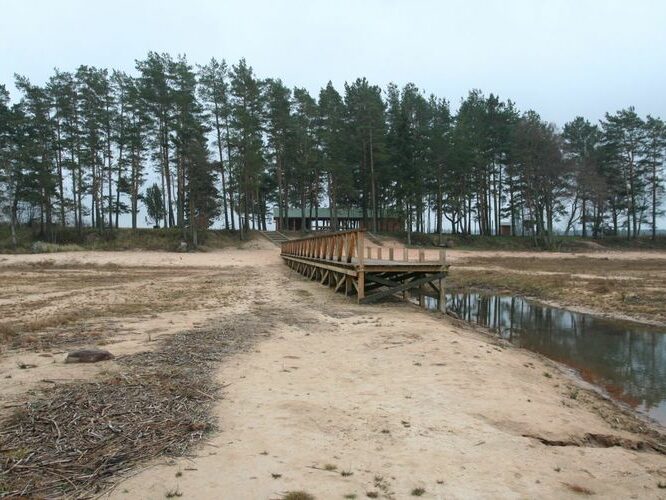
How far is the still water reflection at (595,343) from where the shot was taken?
834 centimetres

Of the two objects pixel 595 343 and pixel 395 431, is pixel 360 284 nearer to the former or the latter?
pixel 595 343

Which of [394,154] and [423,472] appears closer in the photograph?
[423,472]

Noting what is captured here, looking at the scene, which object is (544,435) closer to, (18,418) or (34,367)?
(18,418)

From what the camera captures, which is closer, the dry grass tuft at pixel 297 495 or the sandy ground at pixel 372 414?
the dry grass tuft at pixel 297 495

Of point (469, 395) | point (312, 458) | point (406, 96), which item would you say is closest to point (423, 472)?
point (312, 458)

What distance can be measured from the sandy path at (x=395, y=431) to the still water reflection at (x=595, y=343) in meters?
1.11

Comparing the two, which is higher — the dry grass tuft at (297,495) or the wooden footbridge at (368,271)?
the wooden footbridge at (368,271)

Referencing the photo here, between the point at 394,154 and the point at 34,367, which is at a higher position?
the point at 394,154

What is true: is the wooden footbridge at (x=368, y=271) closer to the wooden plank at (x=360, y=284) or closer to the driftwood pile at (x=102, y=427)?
the wooden plank at (x=360, y=284)

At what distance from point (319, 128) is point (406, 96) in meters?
12.2

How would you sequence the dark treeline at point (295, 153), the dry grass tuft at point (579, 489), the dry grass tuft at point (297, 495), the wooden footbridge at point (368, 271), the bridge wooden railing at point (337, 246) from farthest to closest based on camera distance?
the dark treeline at point (295, 153) < the wooden footbridge at point (368, 271) < the bridge wooden railing at point (337, 246) < the dry grass tuft at point (579, 489) < the dry grass tuft at point (297, 495)

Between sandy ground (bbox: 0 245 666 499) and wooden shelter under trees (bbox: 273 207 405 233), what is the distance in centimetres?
4131

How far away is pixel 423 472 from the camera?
13.1ft

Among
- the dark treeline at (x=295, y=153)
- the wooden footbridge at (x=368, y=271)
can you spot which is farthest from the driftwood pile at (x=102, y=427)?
the dark treeline at (x=295, y=153)
